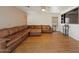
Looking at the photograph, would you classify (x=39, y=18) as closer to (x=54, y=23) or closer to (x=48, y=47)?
(x=54, y=23)

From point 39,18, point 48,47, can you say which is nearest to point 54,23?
point 39,18

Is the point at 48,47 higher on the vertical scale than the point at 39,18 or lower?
lower

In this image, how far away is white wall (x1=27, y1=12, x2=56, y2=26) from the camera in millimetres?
12331

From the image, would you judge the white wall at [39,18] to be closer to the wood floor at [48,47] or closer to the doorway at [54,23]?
the doorway at [54,23]

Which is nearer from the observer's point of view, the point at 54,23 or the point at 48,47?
the point at 48,47

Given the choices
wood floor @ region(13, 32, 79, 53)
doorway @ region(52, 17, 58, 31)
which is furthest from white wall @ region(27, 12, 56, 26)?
wood floor @ region(13, 32, 79, 53)

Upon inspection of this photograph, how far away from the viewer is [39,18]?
12414 millimetres

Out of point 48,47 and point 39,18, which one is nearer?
point 48,47

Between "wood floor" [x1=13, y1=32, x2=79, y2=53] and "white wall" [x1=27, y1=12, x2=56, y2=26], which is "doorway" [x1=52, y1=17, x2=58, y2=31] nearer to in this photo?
"white wall" [x1=27, y1=12, x2=56, y2=26]

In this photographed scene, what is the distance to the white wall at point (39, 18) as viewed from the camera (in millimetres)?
12331

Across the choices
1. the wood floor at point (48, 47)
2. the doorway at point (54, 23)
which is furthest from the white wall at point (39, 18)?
the wood floor at point (48, 47)

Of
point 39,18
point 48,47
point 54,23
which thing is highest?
point 39,18
